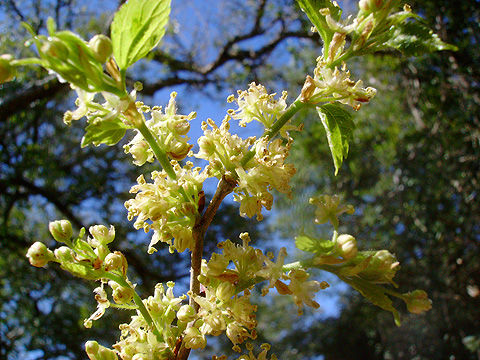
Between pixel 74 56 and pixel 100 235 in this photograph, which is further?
pixel 100 235

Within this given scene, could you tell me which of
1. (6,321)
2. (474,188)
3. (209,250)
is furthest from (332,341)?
(6,321)

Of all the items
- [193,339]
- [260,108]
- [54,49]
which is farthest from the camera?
[260,108]

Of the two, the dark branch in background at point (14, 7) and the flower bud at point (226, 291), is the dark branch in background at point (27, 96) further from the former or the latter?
the flower bud at point (226, 291)

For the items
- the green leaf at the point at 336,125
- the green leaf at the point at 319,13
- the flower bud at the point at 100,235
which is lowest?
the flower bud at the point at 100,235

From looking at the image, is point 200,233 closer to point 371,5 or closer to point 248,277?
point 248,277

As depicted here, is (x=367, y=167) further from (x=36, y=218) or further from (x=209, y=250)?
(x=36, y=218)

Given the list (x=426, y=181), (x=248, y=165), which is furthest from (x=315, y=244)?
(x=426, y=181)

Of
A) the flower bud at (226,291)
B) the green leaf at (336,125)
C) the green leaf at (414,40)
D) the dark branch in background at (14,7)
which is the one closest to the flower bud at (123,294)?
the flower bud at (226,291)
